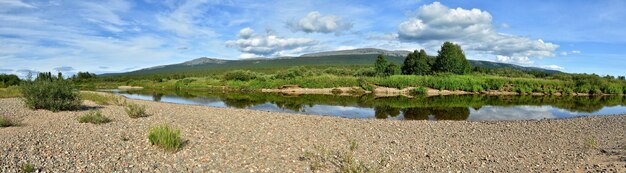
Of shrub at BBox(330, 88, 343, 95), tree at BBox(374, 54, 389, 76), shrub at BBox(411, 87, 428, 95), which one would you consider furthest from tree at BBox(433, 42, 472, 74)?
shrub at BBox(330, 88, 343, 95)

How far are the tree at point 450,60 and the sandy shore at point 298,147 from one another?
5005cm

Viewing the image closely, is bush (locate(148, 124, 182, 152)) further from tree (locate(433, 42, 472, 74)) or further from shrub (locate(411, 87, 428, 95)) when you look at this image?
tree (locate(433, 42, 472, 74))

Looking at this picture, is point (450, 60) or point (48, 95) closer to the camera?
point (48, 95)

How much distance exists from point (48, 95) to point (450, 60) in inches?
2310

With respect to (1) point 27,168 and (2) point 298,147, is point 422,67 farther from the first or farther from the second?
(1) point 27,168

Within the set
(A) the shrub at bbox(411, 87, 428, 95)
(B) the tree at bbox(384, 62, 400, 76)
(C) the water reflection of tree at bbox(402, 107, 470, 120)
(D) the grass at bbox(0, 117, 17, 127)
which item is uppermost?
(B) the tree at bbox(384, 62, 400, 76)

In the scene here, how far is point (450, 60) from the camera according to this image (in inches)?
2618

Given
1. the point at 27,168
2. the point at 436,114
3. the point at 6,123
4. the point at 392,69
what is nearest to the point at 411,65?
the point at 392,69

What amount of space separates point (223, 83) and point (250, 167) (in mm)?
63727

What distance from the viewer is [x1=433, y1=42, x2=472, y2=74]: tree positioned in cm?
6650

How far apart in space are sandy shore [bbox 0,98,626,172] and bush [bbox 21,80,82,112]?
191 cm

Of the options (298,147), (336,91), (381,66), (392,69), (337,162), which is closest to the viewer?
(337,162)

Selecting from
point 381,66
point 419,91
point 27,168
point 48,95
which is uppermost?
point 381,66

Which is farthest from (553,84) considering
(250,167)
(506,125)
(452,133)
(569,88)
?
(250,167)
